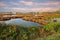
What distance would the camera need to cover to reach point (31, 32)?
2.92 metres

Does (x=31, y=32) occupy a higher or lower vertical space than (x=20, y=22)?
lower

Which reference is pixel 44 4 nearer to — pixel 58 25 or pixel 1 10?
pixel 58 25

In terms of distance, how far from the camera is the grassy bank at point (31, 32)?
2891 millimetres

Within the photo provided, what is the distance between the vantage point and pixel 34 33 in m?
2.92

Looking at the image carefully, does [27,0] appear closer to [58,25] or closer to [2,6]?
[2,6]

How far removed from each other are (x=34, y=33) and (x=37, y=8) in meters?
0.45

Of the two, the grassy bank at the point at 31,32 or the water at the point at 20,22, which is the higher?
the water at the point at 20,22

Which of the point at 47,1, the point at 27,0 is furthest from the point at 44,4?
the point at 27,0

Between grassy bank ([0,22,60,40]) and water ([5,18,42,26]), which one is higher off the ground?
water ([5,18,42,26])

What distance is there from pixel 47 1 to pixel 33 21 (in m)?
0.44

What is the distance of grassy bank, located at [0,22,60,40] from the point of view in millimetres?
2891

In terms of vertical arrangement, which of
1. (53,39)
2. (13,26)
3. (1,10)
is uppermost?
(1,10)

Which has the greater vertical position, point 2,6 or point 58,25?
point 2,6

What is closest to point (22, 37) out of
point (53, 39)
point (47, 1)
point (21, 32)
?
point (21, 32)
